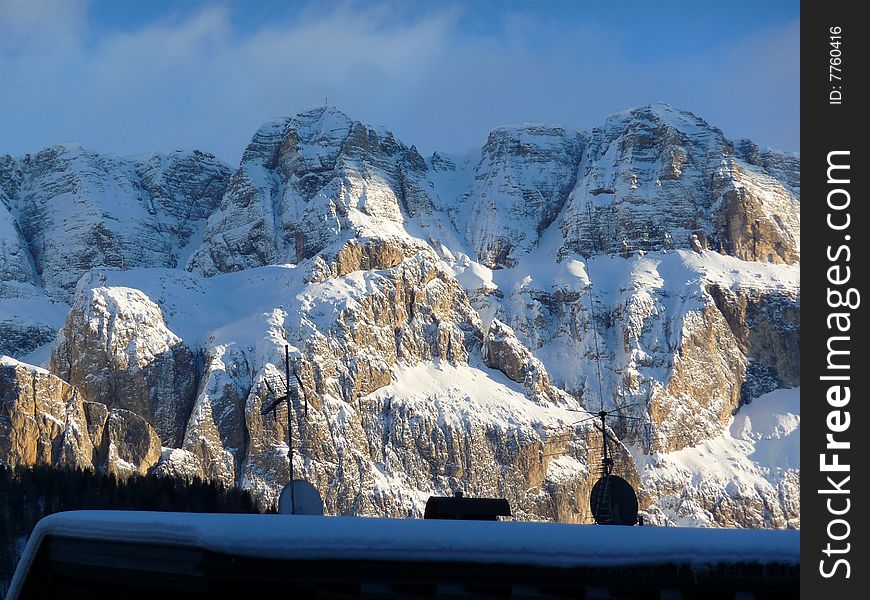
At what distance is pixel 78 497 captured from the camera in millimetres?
92500

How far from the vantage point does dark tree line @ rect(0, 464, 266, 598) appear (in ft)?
269

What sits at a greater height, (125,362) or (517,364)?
(517,364)

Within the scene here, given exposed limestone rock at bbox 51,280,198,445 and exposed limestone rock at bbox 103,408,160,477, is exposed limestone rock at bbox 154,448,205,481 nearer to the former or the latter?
exposed limestone rock at bbox 103,408,160,477

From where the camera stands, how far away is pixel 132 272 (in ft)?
640

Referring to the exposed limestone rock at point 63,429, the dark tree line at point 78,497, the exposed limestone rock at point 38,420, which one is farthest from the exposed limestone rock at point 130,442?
the dark tree line at point 78,497

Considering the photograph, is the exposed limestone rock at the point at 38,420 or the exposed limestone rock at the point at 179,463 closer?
the exposed limestone rock at the point at 38,420

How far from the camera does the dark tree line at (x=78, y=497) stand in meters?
81.9

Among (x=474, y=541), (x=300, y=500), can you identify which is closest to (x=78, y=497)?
(x=300, y=500)
